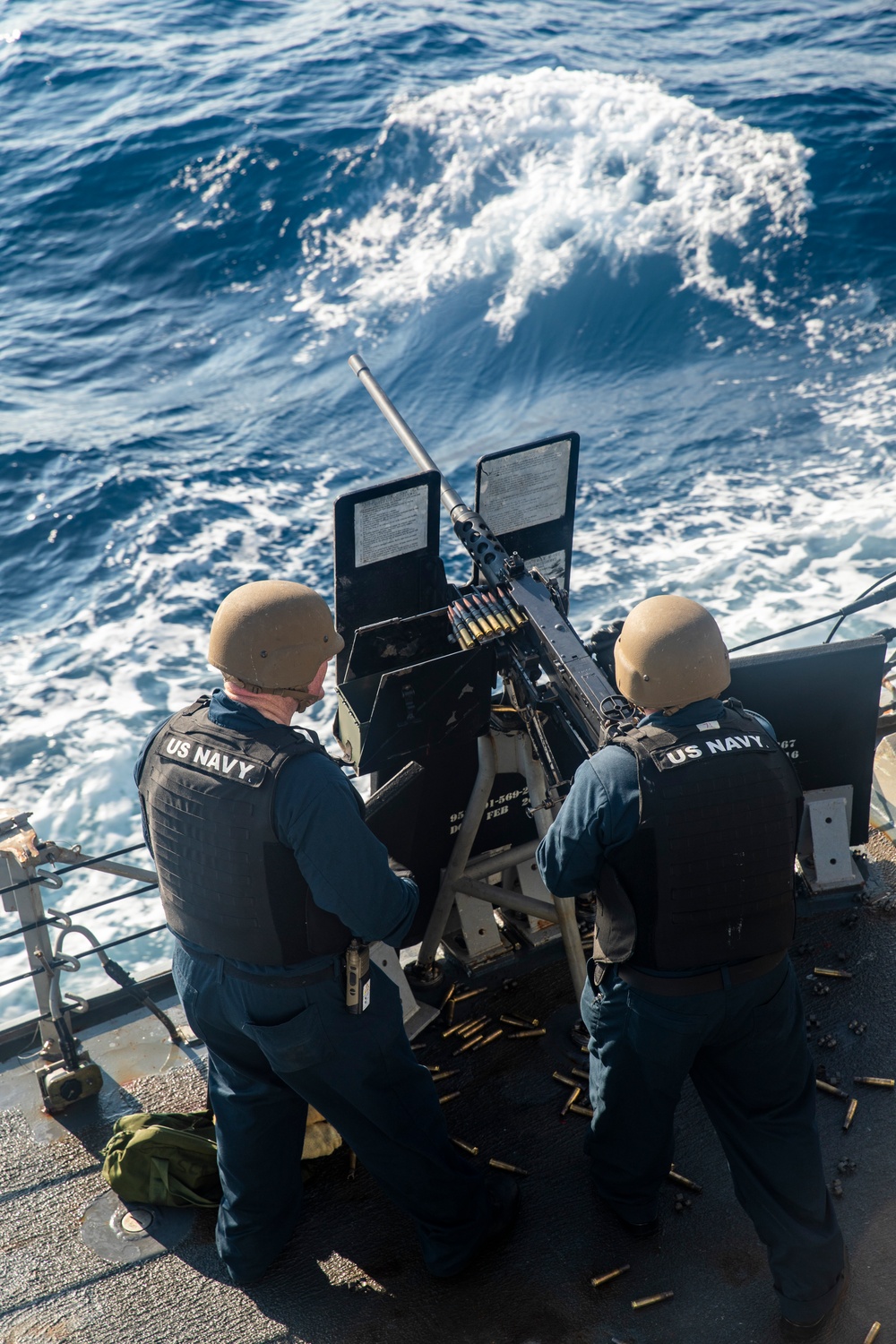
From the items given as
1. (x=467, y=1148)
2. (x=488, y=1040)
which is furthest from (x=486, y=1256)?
(x=488, y=1040)

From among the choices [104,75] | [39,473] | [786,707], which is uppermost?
[104,75]

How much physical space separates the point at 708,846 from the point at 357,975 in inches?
41.7

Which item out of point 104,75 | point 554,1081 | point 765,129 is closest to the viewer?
point 554,1081

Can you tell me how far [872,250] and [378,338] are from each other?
6.71 meters

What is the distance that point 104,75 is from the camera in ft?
68.8

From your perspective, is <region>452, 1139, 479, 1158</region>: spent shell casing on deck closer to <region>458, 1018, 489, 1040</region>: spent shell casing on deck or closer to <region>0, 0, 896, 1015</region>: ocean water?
<region>458, 1018, 489, 1040</region>: spent shell casing on deck

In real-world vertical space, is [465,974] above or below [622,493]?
above

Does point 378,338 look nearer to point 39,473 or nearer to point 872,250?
point 39,473

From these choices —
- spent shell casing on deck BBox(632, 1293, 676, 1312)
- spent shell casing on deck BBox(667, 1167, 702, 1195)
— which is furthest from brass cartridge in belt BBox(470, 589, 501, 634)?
spent shell casing on deck BBox(632, 1293, 676, 1312)

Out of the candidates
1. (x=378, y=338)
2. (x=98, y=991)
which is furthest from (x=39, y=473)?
(x=98, y=991)

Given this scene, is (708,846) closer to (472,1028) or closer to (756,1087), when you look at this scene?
(756,1087)

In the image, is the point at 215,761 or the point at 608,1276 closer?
the point at 215,761

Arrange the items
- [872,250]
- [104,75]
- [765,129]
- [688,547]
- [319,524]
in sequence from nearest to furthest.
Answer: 1. [688,547]
2. [319,524]
3. [872,250]
4. [765,129]
5. [104,75]

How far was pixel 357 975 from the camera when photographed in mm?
3246
